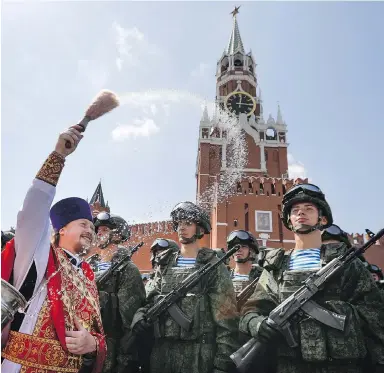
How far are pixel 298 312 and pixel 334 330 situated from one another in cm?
34

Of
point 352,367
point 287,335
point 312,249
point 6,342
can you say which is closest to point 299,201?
point 312,249

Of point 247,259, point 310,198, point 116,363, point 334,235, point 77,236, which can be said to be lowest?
point 116,363

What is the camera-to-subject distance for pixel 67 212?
10.3ft

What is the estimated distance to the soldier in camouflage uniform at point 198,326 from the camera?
13.2ft

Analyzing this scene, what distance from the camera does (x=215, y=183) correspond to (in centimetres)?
4444

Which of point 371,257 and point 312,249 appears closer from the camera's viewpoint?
point 312,249

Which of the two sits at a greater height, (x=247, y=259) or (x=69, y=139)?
(x=247, y=259)

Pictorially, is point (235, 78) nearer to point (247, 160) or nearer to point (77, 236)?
point (247, 160)

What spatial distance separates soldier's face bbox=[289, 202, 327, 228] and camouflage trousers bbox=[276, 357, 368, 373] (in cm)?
135

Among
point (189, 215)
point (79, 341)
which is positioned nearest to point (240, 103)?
point (189, 215)

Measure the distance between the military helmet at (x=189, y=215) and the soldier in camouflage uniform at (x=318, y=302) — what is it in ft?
4.31

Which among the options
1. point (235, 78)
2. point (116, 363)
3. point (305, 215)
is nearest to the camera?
point (305, 215)

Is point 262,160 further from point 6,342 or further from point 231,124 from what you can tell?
point 6,342

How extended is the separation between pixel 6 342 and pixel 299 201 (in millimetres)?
3025
